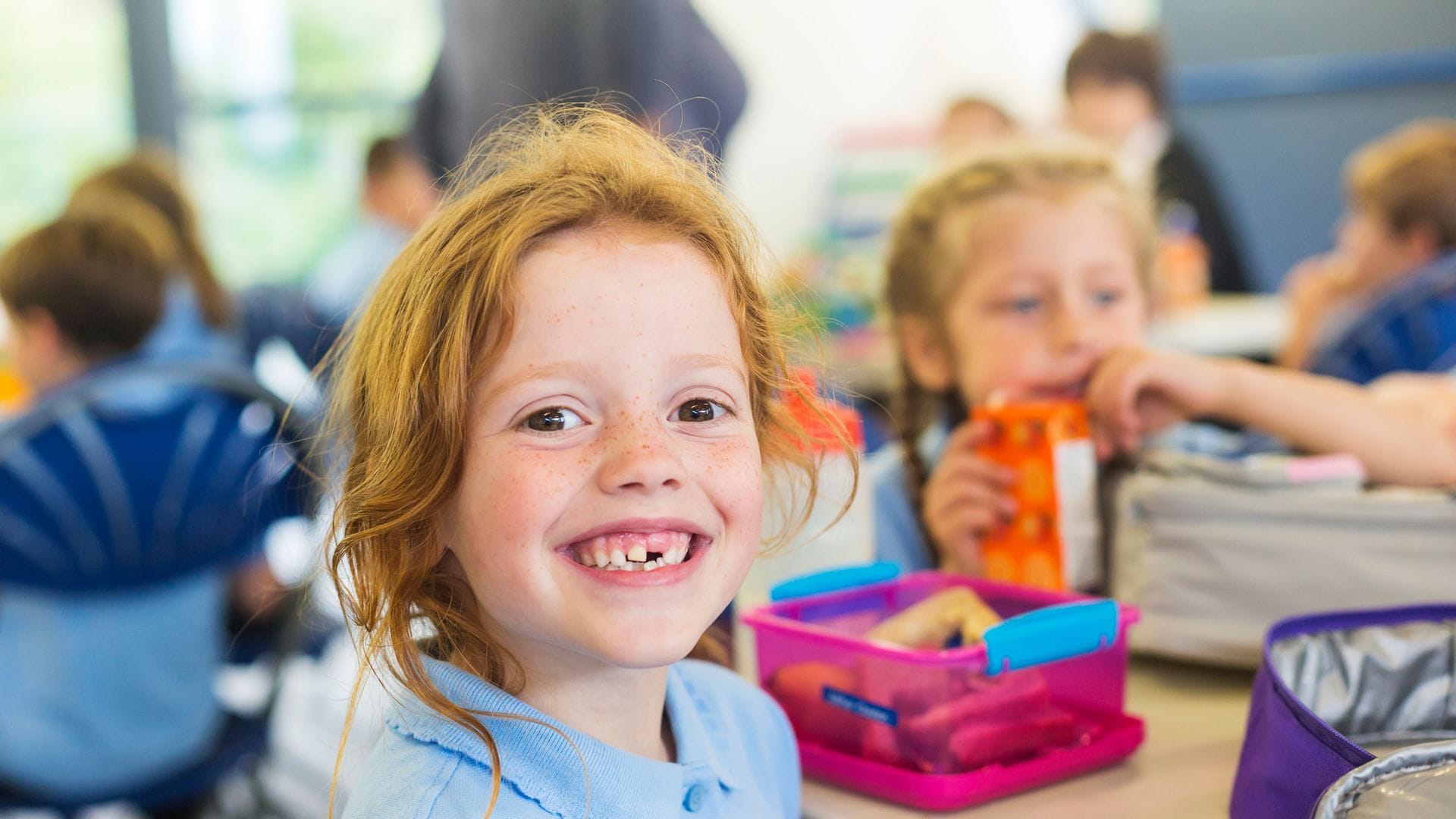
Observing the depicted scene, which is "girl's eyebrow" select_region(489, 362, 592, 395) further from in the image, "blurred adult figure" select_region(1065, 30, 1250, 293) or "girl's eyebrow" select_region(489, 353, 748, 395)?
"blurred adult figure" select_region(1065, 30, 1250, 293)

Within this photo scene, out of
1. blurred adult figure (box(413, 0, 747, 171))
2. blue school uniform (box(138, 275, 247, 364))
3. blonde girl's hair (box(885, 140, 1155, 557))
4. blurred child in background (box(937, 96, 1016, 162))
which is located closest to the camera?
blurred adult figure (box(413, 0, 747, 171))

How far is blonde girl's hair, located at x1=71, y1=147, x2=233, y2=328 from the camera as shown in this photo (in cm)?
264

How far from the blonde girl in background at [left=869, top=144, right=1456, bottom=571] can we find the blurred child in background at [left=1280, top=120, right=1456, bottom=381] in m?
0.53

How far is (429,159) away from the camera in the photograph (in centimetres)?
164

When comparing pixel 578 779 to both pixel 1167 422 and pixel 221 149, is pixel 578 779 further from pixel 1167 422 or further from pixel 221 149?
pixel 221 149

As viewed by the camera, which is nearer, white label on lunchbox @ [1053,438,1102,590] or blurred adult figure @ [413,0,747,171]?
white label on lunchbox @ [1053,438,1102,590]

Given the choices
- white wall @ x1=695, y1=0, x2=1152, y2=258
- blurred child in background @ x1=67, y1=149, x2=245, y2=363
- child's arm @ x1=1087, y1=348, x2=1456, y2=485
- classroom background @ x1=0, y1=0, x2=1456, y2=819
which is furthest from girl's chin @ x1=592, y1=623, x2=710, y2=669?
white wall @ x1=695, y1=0, x2=1152, y2=258

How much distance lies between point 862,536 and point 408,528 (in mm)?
459

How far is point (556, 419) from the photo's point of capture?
2.36ft

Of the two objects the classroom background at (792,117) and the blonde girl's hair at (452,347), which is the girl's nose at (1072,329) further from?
the classroom background at (792,117)

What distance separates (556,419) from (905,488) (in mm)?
639

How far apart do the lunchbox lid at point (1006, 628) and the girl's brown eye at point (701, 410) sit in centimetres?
20

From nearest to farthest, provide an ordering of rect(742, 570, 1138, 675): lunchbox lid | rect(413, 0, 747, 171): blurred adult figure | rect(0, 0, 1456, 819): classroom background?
rect(742, 570, 1138, 675): lunchbox lid, rect(413, 0, 747, 171): blurred adult figure, rect(0, 0, 1456, 819): classroom background

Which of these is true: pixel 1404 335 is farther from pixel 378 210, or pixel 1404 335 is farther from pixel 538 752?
pixel 378 210
